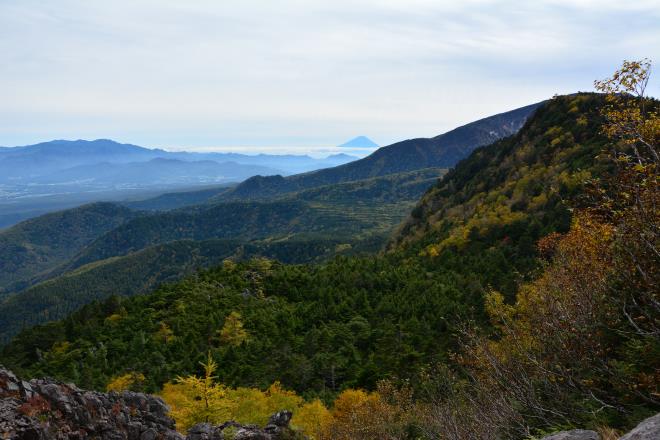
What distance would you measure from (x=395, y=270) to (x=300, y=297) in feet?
72.5

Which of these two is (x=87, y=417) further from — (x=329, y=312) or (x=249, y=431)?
(x=329, y=312)

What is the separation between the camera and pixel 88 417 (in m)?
24.9

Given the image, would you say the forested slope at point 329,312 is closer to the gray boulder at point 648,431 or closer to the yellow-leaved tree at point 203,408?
the yellow-leaved tree at point 203,408

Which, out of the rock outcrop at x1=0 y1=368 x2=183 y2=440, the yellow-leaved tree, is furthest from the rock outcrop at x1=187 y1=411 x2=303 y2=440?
the yellow-leaved tree

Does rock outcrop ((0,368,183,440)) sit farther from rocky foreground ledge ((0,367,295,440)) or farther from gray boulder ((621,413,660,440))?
gray boulder ((621,413,660,440))

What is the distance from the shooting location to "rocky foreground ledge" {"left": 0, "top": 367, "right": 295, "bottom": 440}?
69.3 ft

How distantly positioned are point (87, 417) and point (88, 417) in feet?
0.29

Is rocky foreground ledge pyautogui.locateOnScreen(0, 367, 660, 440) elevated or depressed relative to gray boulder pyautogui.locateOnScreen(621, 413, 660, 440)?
depressed

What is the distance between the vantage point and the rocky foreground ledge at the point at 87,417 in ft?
69.3

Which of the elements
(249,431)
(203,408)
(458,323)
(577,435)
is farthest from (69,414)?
(577,435)

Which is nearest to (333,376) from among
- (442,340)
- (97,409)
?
(442,340)

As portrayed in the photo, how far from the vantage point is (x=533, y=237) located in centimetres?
7856

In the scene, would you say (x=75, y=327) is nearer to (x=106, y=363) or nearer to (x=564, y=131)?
(x=106, y=363)

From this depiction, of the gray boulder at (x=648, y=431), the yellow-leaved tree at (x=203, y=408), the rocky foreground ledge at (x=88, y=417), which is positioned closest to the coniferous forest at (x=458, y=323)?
the yellow-leaved tree at (x=203, y=408)
